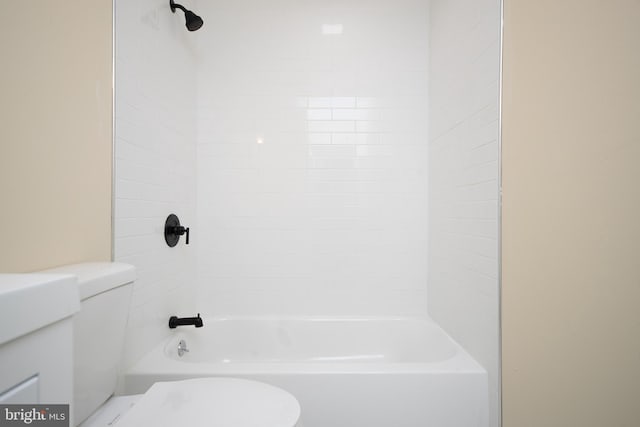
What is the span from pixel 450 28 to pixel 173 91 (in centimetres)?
153

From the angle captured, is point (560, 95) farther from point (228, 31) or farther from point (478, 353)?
point (228, 31)

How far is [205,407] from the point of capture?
0.98 meters

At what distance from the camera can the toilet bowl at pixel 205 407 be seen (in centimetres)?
92

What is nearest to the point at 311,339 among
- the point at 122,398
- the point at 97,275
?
the point at 122,398

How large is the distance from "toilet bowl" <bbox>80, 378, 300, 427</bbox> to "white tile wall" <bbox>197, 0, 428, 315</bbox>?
1.13 metres

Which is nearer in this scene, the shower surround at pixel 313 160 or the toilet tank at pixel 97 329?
the toilet tank at pixel 97 329

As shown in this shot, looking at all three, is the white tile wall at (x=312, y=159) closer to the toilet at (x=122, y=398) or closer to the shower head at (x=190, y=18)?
the shower head at (x=190, y=18)

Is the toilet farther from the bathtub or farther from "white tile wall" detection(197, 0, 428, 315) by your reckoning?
"white tile wall" detection(197, 0, 428, 315)

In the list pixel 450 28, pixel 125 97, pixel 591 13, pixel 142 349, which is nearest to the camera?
pixel 591 13

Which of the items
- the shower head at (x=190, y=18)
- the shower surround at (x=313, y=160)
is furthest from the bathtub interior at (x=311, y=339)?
the shower head at (x=190, y=18)

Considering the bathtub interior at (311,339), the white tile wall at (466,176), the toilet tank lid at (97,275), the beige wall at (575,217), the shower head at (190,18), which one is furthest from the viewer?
the bathtub interior at (311,339)

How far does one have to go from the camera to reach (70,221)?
115 cm

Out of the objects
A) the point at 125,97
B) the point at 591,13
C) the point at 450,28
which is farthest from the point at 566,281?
the point at 125,97

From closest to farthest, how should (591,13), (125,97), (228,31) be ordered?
(591,13) → (125,97) → (228,31)
